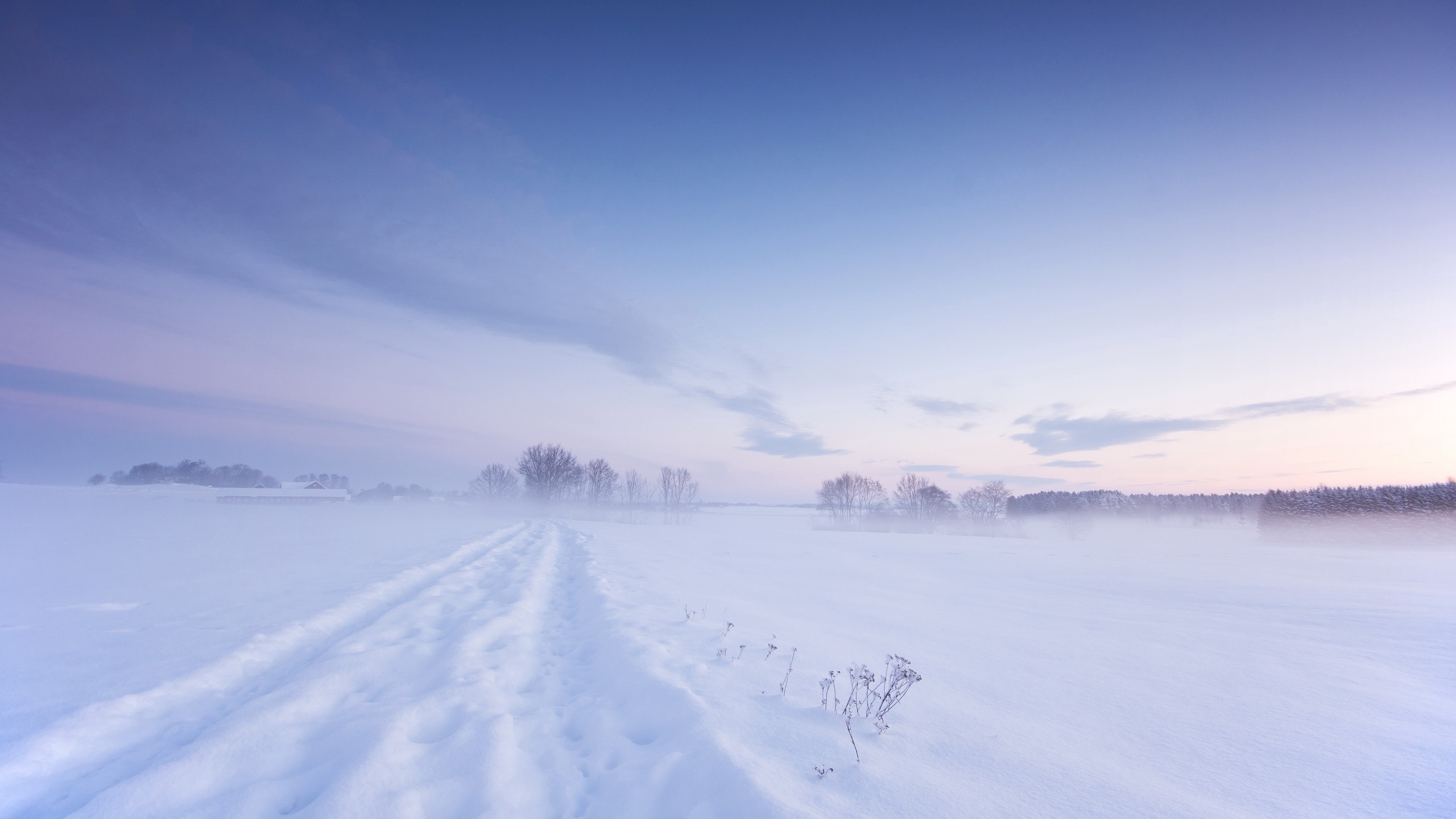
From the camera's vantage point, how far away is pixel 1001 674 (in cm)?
588

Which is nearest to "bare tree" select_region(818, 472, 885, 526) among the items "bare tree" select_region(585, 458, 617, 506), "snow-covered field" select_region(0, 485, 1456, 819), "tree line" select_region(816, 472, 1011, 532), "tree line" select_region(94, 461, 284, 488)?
"tree line" select_region(816, 472, 1011, 532)

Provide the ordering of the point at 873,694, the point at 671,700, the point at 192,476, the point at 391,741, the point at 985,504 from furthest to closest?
the point at 192,476, the point at 985,504, the point at 873,694, the point at 671,700, the point at 391,741

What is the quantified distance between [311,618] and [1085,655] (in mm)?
10868

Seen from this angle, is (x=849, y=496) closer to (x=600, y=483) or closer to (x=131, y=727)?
(x=600, y=483)

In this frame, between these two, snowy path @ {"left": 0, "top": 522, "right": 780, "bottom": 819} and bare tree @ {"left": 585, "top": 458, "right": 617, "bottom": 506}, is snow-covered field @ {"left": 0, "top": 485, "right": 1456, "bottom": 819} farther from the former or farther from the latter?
bare tree @ {"left": 585, "top": 458, "right": 617, "bottom": 506}

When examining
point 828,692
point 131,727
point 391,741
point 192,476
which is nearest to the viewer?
point 391,741

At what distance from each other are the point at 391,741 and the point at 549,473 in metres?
72.4

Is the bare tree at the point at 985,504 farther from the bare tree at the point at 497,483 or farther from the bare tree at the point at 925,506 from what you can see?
the bare tree at the point at 497,483

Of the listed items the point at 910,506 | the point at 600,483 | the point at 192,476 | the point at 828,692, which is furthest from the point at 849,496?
the point at 192,476

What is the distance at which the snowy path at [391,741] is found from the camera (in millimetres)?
2941

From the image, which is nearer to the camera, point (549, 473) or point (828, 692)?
point (828, 692)

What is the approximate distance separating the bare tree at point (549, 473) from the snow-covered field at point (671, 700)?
60447 mm

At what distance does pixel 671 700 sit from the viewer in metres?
4.49

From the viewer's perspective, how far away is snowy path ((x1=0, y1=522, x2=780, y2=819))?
9.65 feet
